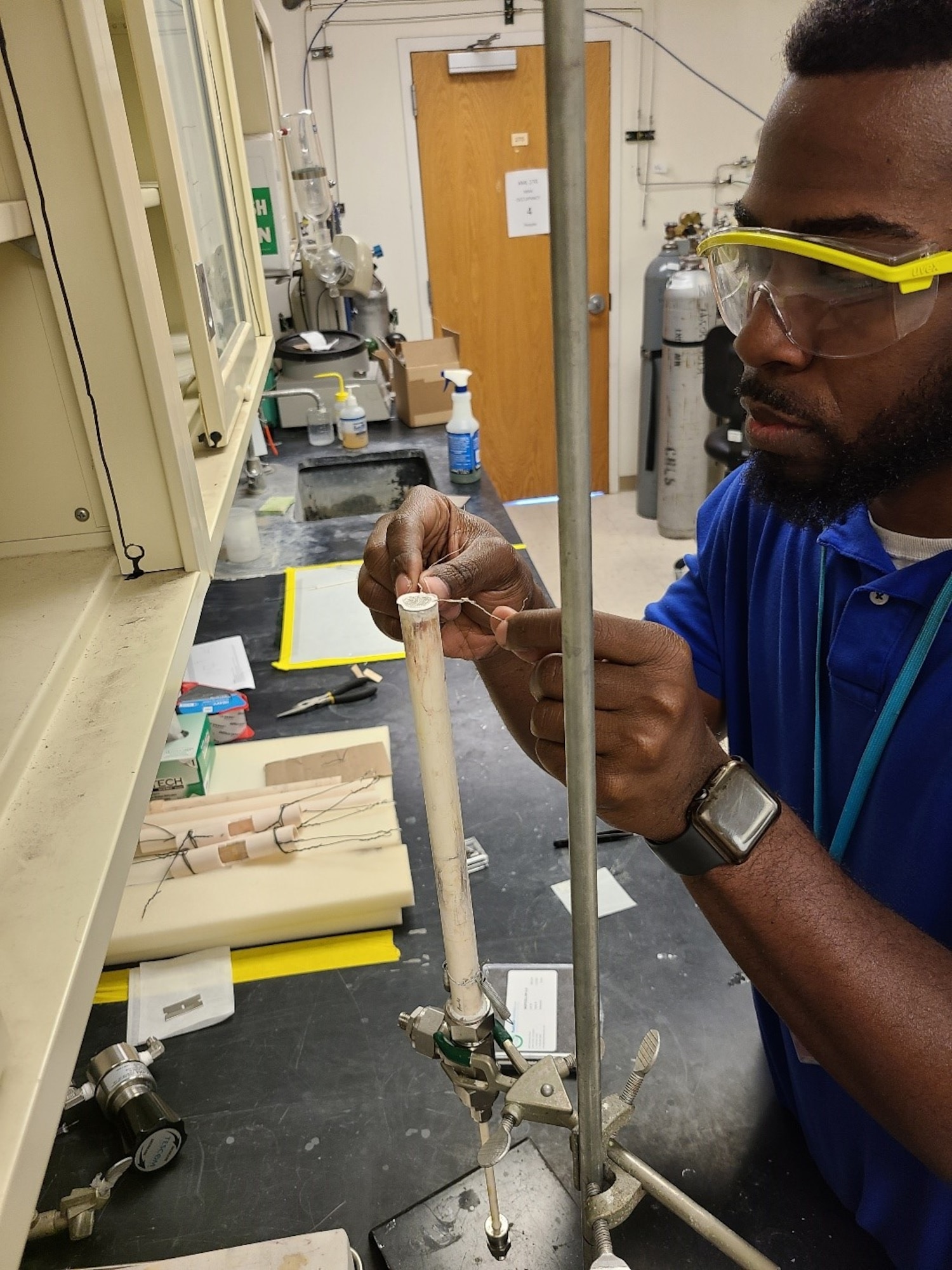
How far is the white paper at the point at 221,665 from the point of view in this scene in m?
1.83

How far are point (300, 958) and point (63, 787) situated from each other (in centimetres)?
59

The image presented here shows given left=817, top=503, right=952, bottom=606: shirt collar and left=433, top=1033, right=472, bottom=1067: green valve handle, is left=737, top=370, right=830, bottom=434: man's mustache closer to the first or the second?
left=817, top=503, right=952, bottom=606: shirt collar

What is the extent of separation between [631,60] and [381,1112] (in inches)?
189

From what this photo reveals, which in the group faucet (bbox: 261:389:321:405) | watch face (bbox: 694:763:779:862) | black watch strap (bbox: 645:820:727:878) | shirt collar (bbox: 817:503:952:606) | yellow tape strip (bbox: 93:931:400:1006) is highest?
shirt collar (bbox: 817:503:952:606)

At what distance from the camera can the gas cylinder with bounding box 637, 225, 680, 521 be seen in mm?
4426

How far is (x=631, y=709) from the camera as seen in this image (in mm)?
682

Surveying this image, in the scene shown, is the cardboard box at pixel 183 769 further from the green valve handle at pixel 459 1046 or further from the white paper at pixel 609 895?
the green valve handle at pixel 459 1046

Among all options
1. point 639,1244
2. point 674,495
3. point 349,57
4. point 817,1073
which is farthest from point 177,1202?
point 349,57

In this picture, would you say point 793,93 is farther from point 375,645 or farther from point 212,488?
point 375,645

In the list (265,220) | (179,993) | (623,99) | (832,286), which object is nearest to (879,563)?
(832,286)

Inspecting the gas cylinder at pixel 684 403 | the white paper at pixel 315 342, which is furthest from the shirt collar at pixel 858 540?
the gas cylinder at pixel 684 403

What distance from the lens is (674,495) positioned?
460 cm

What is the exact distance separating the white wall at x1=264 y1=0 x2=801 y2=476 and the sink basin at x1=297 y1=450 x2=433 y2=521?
2123 millimetres

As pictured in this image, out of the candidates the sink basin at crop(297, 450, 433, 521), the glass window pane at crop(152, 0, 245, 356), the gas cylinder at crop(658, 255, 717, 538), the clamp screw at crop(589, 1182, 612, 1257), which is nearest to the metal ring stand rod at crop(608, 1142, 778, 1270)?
the clamp screw at crop(589, 1182, 612, 1257)
